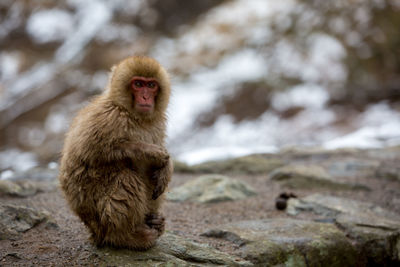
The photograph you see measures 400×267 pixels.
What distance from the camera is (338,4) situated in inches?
579

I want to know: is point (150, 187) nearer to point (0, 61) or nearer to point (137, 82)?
point (137, 82)

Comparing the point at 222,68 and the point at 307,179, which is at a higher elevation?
the point at 222,68

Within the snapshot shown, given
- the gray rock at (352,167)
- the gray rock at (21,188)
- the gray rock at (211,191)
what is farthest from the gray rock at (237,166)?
the gray rock at (21,188)

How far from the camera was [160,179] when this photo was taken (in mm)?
2730

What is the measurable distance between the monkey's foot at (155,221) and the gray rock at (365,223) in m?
1.93

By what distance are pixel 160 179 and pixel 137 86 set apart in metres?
0.67

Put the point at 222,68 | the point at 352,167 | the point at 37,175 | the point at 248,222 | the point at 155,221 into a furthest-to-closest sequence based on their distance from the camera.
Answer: the point at 222,68, the point at 352,167, the point at 37,175, the point at 248,222, the point at 155,221

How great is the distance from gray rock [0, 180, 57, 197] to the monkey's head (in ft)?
6.96

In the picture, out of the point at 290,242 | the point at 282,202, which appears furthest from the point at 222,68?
the point at 290,242

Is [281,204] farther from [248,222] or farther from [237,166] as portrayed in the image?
[237,166]

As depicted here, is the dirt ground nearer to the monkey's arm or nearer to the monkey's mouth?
the monkey's arm

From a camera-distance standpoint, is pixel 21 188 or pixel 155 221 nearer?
pixel 155 221

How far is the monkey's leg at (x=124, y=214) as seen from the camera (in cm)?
260

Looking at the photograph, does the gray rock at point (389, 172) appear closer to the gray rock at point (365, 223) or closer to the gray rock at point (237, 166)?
the gray rock at point (365, 223)
